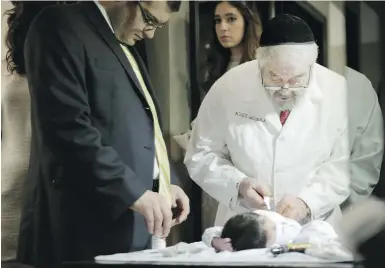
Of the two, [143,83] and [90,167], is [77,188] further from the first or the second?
[143,83]

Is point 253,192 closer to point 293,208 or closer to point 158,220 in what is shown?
point 293,208

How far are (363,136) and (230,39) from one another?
36 cm

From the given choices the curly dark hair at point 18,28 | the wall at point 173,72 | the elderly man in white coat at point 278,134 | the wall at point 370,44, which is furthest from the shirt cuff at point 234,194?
the curly dark hair at point 18,28

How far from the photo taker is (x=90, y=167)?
1.30m

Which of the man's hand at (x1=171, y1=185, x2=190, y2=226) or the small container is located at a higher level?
the man's hand at (x1=171, y1=185, x2=190, y2=226)

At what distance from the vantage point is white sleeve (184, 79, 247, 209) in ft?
4.29

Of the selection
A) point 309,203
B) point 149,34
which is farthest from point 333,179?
point 149,34

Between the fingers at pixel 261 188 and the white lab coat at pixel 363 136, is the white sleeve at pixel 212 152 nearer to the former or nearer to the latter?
the fingers at pixel 261 188

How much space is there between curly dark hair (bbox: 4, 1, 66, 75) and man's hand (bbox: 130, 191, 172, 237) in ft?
1.32

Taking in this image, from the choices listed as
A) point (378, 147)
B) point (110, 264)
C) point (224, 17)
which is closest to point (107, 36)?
point (224, 17)

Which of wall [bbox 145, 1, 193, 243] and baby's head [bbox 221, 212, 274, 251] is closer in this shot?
baby's head [bbox 221, 212, 274, 251]

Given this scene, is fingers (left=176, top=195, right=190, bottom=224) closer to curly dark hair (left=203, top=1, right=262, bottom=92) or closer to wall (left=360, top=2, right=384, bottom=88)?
curly dark hair (left=203, top=1, right=262, bottom=92)

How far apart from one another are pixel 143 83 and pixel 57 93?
0.19 meters

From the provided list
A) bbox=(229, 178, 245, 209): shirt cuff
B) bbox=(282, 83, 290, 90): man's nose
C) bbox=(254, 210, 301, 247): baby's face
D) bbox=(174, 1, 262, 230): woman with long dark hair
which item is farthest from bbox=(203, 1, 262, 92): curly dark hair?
bbox=(254, 210, 301, 247): baby's face
